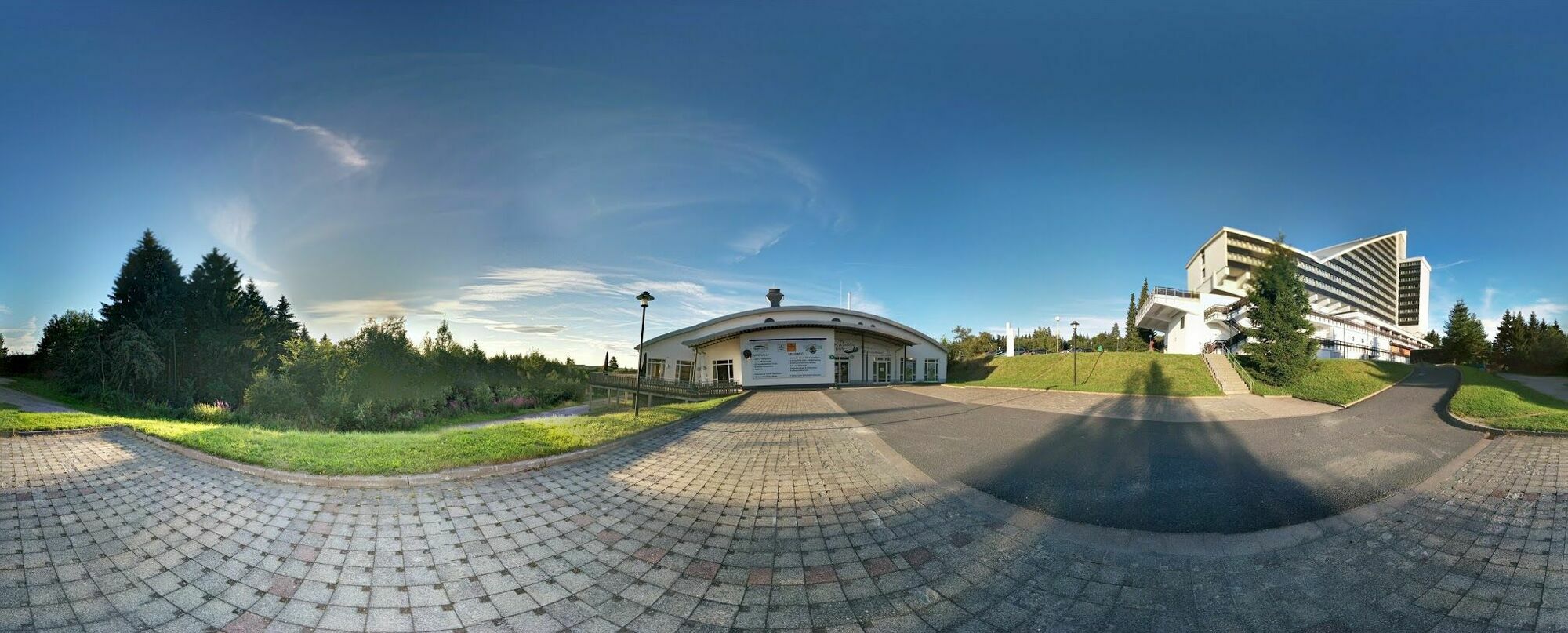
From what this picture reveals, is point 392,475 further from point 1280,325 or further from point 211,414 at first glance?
point 1280,325

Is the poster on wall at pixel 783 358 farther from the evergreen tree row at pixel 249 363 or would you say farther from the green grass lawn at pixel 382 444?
the green grass lawn at pixel 382 444

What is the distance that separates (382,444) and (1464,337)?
84.9 metres

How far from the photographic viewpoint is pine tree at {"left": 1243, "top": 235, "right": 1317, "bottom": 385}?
73.7 ft

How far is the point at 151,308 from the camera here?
947 inches

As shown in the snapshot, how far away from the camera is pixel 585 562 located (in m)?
3.94

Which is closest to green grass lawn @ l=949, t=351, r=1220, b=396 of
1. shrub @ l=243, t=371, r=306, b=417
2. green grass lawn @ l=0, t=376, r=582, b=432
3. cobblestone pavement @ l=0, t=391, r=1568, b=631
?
cobblestone pavement @ l=0, t=391, r=1568, b=631

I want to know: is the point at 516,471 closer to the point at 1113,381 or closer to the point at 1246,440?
the point at 1246,440

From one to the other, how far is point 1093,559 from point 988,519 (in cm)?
101

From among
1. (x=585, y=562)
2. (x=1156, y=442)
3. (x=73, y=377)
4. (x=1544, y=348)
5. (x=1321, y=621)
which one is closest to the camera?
(x=1321, y=621)

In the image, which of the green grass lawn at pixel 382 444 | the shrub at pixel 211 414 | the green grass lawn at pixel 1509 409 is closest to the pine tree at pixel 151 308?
the shrub at pixel 211 414

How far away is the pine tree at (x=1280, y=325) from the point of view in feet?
73.7

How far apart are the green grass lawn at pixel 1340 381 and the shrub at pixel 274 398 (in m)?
31.3

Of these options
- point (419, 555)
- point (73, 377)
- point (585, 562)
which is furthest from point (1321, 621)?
point (73, 377)

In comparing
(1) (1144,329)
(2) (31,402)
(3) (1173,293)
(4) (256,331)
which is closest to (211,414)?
(2) (31,402)
